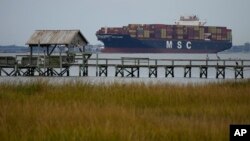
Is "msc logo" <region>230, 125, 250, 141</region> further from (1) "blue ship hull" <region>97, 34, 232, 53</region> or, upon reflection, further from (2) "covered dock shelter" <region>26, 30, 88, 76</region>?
(1) "blue ship hull" <region>97, 34, 232, 53</region>

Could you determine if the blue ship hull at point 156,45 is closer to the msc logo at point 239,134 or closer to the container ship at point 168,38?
the container ship at point 168,38

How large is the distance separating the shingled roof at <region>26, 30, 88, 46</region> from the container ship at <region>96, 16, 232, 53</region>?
311ft

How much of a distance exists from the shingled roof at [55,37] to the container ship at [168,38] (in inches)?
3728

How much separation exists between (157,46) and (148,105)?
430ft

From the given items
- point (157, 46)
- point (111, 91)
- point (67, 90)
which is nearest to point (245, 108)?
point (111, 91)

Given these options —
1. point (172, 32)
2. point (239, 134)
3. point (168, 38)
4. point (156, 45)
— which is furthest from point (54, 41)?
point (172, 32)

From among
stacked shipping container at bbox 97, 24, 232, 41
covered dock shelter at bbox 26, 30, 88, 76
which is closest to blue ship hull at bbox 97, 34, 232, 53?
stacked shipping container at bbox 97, 24, 232, 41

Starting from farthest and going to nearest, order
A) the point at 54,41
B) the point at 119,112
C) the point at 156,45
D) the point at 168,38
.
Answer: the point at 168,38 → the point at 156,45 → the point at 54,41 → the point at 119,112

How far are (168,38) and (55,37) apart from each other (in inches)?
4275

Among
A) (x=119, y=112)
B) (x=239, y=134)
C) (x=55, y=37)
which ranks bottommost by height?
(x=239, y=134)

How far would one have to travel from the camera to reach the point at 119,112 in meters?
12.1

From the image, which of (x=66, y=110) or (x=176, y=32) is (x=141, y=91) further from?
(x=176, y=32)

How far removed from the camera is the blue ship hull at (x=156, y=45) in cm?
13875

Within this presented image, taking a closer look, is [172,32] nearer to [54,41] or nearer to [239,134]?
[54,41]
